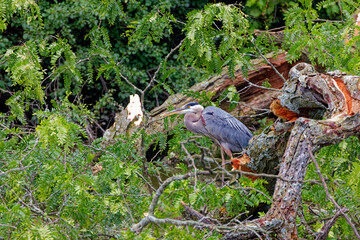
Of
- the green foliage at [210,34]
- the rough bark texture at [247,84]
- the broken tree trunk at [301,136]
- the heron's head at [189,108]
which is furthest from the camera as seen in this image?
the rough bark texture at [247,84]

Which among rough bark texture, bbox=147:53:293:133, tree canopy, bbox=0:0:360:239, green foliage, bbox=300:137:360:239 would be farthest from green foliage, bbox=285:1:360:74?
rough bark texture, bbox=147:53:293:133

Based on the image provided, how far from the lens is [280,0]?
845 centimetres

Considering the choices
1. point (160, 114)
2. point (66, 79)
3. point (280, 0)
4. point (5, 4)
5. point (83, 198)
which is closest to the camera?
point (83, 198)

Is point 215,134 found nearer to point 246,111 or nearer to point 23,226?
point 246,111

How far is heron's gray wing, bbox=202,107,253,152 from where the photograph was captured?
5617 millimetres

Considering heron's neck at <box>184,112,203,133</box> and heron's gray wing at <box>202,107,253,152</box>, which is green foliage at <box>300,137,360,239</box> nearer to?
heron's gray wing at <box>202,107,253,152</box>

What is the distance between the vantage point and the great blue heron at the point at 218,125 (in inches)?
222

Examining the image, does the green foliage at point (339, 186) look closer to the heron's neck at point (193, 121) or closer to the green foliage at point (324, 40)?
the green foliage at point (324, 40)

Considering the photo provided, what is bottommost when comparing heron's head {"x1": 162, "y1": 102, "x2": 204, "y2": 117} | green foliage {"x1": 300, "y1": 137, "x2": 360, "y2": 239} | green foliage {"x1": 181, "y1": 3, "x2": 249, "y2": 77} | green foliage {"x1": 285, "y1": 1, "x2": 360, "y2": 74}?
heron's head {"x1": 162, "y1": 102, "x2": 204, "y2": 117}

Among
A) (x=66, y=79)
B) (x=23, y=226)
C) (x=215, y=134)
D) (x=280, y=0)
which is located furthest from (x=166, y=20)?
(x=280, y=0)

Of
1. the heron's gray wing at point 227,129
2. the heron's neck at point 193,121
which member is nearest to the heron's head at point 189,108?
the heron's neck at point 193,121

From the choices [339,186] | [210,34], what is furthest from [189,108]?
[339,186]

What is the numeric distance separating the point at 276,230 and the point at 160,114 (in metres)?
3.41

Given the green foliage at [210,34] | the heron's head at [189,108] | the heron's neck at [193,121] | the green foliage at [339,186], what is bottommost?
the heron's neck at [193,121]
